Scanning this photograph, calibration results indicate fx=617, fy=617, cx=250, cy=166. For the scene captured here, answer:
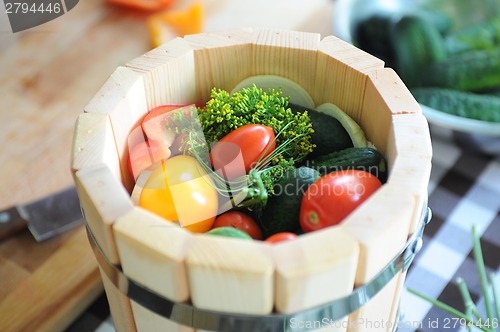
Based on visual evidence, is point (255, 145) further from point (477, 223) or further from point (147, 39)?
point (147, 39)

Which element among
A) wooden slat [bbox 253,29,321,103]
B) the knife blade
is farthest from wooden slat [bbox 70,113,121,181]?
the knife blade

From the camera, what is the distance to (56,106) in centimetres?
118

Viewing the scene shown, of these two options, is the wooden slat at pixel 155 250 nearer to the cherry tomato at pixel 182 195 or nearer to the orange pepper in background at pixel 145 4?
the cherry tomato at pixel 182 195

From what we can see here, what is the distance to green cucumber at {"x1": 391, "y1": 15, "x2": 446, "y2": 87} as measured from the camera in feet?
4.03

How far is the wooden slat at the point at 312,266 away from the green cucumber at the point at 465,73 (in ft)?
2.41

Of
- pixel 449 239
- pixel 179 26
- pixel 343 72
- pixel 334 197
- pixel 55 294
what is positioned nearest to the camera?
pixel 334 197

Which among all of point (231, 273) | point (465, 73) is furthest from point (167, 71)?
point (465, 73)

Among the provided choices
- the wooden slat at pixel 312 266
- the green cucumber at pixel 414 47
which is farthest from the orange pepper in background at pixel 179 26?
the wooden slat at pixel 312 266

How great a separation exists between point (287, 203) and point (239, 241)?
0.49 ft

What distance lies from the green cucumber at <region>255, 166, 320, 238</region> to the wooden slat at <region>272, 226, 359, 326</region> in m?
0.13

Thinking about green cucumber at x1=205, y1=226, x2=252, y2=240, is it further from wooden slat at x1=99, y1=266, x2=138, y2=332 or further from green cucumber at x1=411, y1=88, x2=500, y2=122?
green cucumber at x1=411, y1=88, x2=500, y2=122

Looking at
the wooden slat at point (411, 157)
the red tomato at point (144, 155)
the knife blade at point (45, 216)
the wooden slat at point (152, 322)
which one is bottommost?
the knife blade at point (45, 216)

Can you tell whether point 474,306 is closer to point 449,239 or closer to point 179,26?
point 449,239

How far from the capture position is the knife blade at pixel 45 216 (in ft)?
3.15
